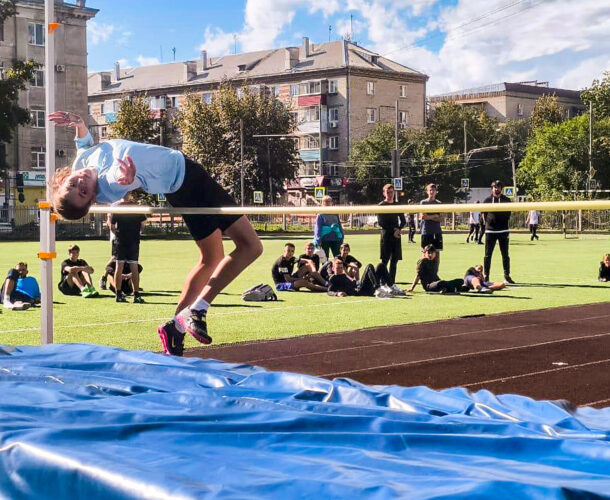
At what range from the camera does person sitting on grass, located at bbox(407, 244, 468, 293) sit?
40.9ft

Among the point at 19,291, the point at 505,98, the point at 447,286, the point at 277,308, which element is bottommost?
the point at 277,308

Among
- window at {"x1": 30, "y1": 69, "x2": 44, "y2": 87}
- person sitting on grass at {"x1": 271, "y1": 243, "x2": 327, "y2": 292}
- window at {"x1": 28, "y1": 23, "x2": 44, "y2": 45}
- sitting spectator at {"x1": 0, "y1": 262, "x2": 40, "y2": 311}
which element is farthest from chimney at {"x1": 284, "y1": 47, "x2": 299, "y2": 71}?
sitting spectator at {"x1": 0, "y1": 262, "x2": 40, "y2": 311}

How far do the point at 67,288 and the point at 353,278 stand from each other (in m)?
4.22

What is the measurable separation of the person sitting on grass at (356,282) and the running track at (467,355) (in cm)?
308

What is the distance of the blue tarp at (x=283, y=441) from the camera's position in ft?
7.67

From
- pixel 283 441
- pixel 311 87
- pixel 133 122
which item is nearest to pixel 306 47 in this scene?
pixel 311 87

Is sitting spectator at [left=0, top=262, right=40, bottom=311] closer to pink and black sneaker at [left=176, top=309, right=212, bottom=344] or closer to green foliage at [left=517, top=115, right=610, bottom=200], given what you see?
pink and black sneaker at [left=176, top=309, right=212, bottom=344]

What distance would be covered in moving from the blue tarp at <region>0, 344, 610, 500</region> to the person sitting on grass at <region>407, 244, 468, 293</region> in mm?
8388

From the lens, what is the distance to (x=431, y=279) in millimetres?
12719

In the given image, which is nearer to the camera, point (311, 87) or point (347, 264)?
point (347, 264)

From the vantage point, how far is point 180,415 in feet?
10.8

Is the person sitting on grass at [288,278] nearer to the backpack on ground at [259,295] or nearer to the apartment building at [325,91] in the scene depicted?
A: the backpack on ground at [259,295]

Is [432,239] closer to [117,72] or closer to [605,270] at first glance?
[605,270]

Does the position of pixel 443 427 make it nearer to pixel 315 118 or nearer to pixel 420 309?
pixel 420 309
